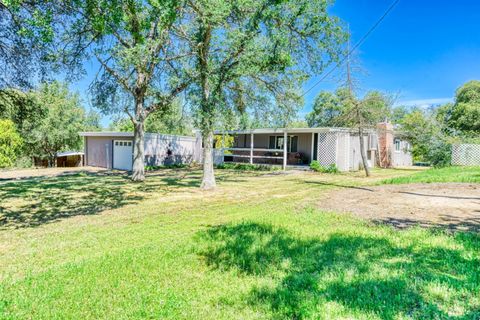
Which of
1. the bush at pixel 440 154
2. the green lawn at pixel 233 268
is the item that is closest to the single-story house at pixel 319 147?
the bush at pixel 440 154

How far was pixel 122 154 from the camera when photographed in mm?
21344

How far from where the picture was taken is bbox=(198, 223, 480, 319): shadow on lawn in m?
2.57

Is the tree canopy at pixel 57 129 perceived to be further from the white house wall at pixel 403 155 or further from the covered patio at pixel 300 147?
the white house wall at pixel 403 155

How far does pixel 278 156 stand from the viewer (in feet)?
69.4

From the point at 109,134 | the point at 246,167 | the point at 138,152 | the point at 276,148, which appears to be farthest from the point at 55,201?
the point at 276,148

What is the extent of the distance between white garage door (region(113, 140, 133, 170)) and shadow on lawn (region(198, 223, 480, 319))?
1774 cm

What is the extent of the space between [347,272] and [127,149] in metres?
20.1

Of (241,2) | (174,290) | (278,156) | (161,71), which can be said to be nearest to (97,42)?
(161,71)

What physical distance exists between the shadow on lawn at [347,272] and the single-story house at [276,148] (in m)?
14.4

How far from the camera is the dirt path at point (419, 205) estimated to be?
5.46m

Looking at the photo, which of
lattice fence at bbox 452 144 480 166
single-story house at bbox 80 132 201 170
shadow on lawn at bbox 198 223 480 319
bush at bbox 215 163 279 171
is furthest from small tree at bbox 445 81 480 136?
shadow on lawn at bbox 198 223 480 319

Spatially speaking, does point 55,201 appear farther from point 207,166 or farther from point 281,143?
point 281,143

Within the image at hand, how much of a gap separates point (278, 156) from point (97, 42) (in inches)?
534

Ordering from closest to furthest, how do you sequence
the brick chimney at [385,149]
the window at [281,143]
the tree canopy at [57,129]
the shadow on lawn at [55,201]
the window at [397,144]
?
the shadow on lawn at [55,201] < the window at [281,143] < the brick chimney at [385,149] < the window at [397,144] < the tree canopy at [57,129]
